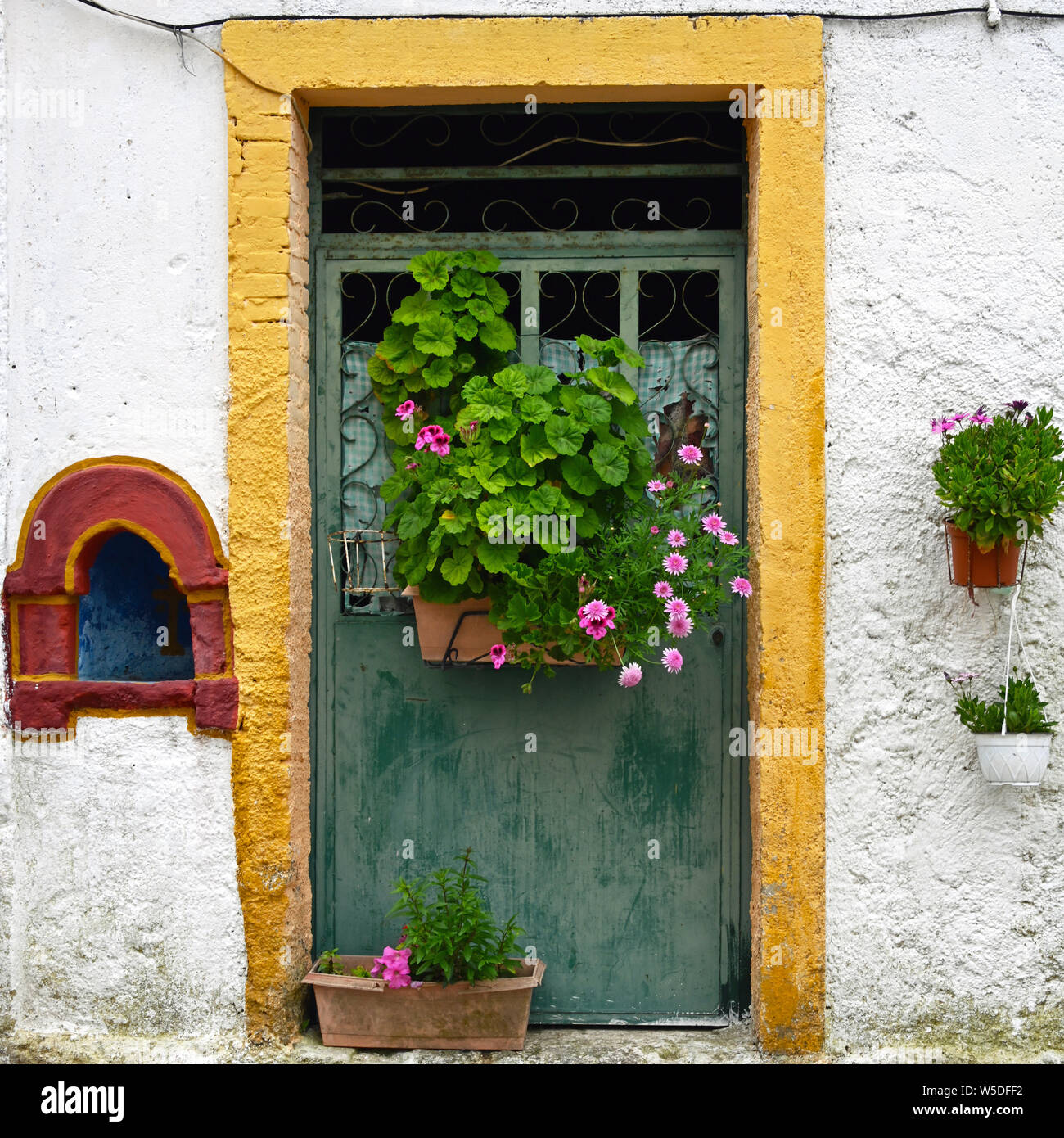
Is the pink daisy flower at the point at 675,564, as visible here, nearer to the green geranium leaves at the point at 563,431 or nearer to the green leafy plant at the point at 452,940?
the green geranium leaves at the point at 563,431

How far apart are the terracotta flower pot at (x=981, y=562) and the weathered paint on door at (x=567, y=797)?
0.71 m

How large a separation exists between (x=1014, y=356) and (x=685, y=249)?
3.71 feet

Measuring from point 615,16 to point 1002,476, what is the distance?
1900 millimetres

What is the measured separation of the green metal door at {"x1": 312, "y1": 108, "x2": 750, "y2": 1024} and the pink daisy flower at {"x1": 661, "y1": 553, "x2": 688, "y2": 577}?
49 centimetres

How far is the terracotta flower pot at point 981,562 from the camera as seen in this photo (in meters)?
3.21

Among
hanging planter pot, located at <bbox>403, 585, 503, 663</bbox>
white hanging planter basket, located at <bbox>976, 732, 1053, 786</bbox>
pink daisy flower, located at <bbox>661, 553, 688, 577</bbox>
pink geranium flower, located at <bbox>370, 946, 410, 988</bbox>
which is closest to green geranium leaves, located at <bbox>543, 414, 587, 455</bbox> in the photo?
pink daisy flower, located at <bbox>661, 553, 688, 577</bbox>

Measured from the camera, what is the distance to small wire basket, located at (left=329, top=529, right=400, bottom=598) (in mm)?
3668

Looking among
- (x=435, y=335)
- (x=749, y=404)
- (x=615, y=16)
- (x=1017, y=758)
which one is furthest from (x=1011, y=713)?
(x=615, y=16)

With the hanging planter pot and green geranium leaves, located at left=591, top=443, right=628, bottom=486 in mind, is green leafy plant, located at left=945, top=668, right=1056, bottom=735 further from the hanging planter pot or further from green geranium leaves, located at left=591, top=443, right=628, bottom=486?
the hanging planter pot

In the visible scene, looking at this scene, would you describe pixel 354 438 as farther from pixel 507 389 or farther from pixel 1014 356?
pixel 1014 356

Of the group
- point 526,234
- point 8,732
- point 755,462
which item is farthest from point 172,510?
point 755,462

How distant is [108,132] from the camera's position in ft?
11.6

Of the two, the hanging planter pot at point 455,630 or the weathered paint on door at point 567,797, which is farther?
the weathered paint on door at point 567,797

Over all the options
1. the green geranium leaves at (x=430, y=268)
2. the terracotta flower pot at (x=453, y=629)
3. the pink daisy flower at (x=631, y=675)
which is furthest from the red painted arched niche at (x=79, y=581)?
the pink daisy flower at (x=631, y=675)
